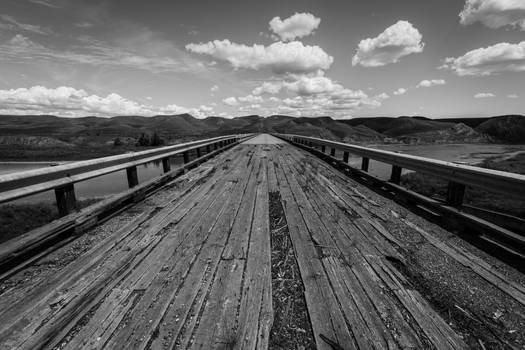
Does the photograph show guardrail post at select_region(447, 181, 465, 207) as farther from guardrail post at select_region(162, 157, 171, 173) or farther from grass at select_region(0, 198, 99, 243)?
grass at select_region(0, 198, 99, 243)

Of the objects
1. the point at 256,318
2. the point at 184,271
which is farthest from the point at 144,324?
the point at 256,318

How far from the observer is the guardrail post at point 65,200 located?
3.45 m

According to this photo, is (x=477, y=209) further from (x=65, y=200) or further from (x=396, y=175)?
(x=65, y=200)

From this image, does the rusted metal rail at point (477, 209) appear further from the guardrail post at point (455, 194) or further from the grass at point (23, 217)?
the grass at point (23, 217)

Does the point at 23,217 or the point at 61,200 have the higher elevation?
the point at 61,200

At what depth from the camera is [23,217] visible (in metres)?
23.0

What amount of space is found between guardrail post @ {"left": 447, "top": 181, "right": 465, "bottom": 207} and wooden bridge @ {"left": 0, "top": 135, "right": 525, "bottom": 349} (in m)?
0.02

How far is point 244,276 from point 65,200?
2971 mm

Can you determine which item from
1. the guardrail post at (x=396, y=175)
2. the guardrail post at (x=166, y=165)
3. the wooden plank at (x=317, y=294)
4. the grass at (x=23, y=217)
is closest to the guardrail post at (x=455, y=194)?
the guardrail post at (x=396, y=175)

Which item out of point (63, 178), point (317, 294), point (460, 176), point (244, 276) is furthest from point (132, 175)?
point (460, 176)

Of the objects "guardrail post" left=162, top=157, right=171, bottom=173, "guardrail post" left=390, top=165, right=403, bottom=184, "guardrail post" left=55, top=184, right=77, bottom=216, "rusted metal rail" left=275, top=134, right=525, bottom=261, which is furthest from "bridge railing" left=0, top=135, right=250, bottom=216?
"guardrail post" left=390, top=165, right=403, bottom=184

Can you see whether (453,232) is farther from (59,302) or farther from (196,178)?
(196,178)

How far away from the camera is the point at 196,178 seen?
757 cm

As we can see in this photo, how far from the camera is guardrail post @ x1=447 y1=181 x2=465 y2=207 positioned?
3.82 meters
